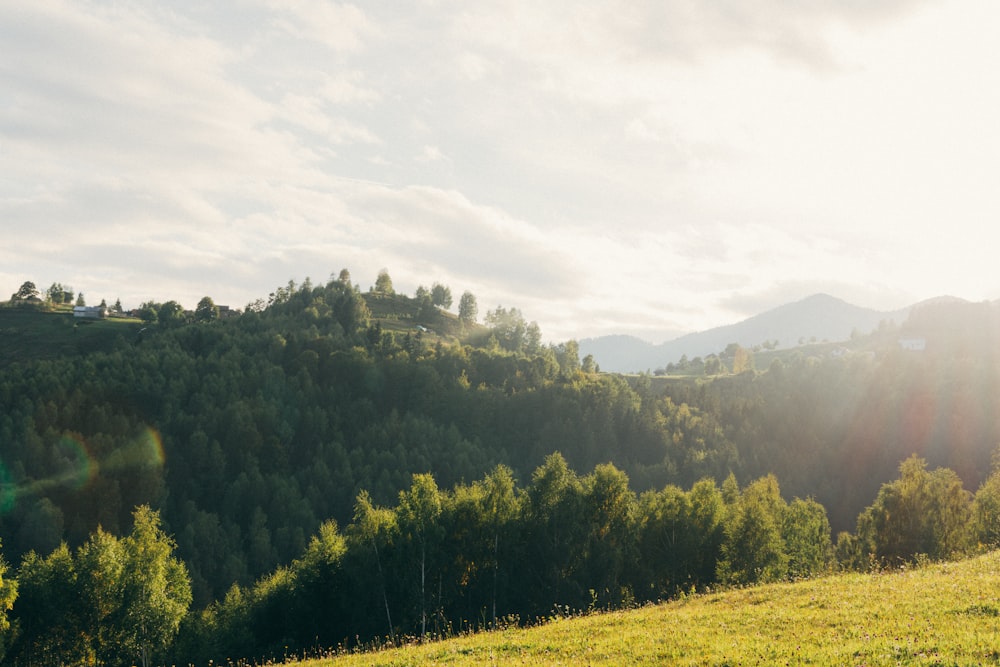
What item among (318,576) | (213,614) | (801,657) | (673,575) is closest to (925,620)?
(801,657)

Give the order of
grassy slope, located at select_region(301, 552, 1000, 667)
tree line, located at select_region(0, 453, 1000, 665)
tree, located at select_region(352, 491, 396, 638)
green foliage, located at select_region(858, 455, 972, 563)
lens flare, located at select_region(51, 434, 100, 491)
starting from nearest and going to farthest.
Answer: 1. grassy slope, located at select_region(301, 552, 1000, 667)
2. tree line, located at select_region(0, 453, 1000, 665)
3. tree, located at select_region(352, 491, 396, 638)
4. green foliage, located at select_region(858, 455, 972, 563)
5. lens flare, located at select_region(51, 434, 100, 491)

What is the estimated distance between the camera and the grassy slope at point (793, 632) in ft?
50.6

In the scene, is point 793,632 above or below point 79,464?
above

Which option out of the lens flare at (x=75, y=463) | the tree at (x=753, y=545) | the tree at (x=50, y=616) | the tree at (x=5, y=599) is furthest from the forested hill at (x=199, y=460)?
the tree at (x=753, y=545)

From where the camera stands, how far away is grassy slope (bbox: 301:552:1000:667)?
15.4m

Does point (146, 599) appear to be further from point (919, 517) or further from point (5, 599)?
point (919, 517)

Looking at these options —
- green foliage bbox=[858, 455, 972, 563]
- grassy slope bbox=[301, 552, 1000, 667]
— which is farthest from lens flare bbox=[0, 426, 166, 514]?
green foliage bbox=[858, 455, 972, 563]

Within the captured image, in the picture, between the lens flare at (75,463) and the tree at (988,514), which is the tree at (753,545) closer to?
the tree at (988,514)

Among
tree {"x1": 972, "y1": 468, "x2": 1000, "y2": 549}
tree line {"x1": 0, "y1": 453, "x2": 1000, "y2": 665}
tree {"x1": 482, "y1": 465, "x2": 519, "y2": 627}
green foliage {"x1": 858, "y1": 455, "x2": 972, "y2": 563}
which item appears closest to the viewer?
tree line {"x1": 0, "y1": 453, "x2": 1000, "y2": 665}

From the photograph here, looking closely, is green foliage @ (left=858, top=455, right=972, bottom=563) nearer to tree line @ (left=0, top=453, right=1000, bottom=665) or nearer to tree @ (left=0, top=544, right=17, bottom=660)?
tree line @ (left=0, top=453, right=1000, bottom=665)

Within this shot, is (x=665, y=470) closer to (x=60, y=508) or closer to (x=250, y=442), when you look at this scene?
(x=250, y=442)

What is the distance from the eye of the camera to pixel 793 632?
18641 mm

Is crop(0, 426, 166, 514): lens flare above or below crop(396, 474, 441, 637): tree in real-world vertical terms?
below

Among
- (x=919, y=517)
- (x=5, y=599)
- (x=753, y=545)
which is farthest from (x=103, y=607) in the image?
(x=919, y=517)
